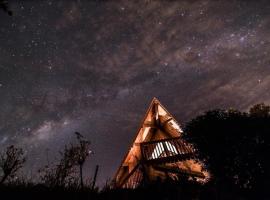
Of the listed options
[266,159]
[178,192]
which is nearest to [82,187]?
[178,192]

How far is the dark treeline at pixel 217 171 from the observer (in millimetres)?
9516

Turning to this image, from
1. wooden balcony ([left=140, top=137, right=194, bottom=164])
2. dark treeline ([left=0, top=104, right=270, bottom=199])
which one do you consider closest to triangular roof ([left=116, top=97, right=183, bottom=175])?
wooden balcony ([left=140, top=137, right=194, bottom=164])

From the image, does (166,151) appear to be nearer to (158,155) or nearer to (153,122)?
(158,155)

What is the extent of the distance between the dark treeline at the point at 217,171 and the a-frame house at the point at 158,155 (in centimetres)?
201

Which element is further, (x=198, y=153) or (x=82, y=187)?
(x=198, y=153)

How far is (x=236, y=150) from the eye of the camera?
12578 millimetres

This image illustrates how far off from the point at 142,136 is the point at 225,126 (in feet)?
29.0

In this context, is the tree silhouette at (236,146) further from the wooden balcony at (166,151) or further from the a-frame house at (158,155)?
the wooden balcony at (166,151)

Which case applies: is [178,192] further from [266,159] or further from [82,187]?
[266,159]

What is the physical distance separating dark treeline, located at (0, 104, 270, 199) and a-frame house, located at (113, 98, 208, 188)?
201 cm

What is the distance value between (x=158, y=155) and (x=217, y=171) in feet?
17.5

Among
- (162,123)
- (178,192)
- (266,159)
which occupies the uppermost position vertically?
(162,123)

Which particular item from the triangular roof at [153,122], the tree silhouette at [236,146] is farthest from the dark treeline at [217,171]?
the triangular roof at [153,122]

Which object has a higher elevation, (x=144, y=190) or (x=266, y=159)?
(x=266, y=159)
